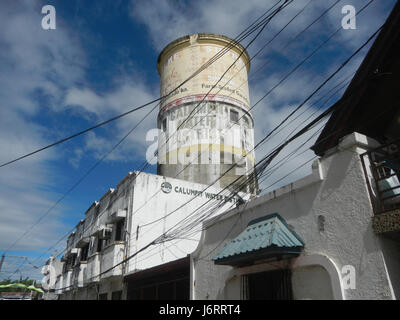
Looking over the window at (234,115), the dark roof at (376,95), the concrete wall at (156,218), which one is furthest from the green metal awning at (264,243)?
the window at (234,115)

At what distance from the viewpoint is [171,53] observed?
29.1m

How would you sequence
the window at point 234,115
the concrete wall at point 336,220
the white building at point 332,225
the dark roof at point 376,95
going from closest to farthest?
the concrete wall at point 336,220 → the white building at point 332,225 → the dark roof at point 376,95 → the window at point 234,115

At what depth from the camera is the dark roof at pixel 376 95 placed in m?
8.55

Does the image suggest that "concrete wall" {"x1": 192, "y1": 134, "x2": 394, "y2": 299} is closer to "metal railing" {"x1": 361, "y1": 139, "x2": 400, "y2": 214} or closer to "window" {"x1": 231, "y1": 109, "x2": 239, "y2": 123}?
"metal railing" {"x1": 361, "y1": 139, "x2": 400, "y2": 214}

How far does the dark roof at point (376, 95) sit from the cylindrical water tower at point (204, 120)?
14232 millimetres

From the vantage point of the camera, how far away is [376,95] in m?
9.24

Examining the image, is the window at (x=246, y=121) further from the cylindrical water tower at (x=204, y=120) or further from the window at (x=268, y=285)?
the window at (x=268, y=285)

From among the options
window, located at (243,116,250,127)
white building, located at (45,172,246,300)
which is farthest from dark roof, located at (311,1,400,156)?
window, located at (243,116,250,127)

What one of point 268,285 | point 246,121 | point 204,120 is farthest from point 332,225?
point 246,121

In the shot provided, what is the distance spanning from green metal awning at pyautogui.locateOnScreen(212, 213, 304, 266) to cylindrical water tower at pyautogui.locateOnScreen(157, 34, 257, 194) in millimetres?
14293

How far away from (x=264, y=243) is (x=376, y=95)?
4.88 m

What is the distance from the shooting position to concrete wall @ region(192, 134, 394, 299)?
22.6 feet
